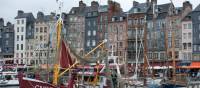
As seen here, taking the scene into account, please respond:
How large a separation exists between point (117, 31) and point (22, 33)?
31.3 metres

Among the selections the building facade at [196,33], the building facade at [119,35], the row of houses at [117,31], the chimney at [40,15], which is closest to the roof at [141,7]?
the row of houses at [117,31]

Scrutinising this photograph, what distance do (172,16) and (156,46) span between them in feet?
20.7

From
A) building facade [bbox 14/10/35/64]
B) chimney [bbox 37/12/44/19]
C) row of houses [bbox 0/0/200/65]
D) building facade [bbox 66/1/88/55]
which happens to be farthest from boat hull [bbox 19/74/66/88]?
building facade [bbox 14/10/35/64]

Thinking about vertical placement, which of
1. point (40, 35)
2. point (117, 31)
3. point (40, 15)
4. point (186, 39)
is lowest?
point (186, 39)

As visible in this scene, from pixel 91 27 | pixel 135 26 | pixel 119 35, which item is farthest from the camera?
pixel 91 27

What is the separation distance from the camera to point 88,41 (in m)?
88.1

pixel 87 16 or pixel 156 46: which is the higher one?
pixel 87 16

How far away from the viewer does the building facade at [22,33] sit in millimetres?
97000

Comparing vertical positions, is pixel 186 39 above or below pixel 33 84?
above

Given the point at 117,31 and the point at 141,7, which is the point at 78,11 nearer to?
the point at 141,7

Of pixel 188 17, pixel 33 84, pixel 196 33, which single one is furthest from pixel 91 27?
pixel 33 84

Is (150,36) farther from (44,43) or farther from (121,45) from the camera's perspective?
(44,43)

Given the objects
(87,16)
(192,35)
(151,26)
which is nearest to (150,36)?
(151,26)

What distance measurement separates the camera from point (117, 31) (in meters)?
73.8
